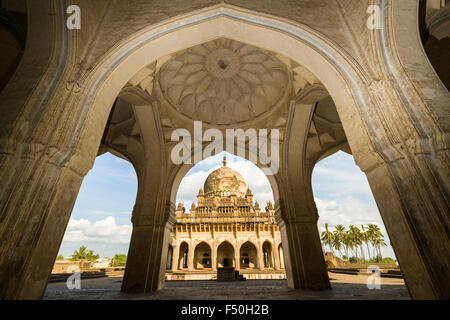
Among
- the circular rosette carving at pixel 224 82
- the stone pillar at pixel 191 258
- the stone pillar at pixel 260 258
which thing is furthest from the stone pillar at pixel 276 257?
the circular rosette carving at pixel 224 82

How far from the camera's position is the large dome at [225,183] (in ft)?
95.8

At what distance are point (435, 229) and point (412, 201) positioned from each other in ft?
1.05

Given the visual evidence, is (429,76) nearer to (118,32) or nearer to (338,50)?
(338,50)

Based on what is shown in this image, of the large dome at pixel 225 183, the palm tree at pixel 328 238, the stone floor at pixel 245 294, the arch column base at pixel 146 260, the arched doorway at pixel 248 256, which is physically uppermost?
the large dome at pixel 225 183

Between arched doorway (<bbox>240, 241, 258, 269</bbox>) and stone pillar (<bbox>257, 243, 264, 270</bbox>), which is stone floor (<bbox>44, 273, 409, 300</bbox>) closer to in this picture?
stone pillar (<bbox>257, 243, 264, 270</bbox>)

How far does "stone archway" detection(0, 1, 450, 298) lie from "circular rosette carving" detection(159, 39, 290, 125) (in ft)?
11.8

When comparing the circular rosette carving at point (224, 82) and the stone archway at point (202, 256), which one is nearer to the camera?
the circular rosette carving at point (224, 82)

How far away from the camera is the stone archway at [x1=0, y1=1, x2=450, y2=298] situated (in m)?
2.27

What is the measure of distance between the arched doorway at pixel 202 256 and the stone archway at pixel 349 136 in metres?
25.8

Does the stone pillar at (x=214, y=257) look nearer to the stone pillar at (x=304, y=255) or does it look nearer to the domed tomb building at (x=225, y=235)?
the domed tomb building at (x=225, y=235)

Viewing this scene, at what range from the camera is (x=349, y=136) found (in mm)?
3217

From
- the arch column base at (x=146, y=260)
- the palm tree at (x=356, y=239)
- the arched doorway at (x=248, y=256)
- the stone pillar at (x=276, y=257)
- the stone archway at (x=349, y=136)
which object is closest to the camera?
the stone archway at (x=349, y=136)

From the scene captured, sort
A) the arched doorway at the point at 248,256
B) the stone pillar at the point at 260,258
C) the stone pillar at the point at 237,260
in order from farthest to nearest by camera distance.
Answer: the arched doorway at the point at 248,256
the stone pillar at the point at 260,258
the stone pillar at the point at 237,260

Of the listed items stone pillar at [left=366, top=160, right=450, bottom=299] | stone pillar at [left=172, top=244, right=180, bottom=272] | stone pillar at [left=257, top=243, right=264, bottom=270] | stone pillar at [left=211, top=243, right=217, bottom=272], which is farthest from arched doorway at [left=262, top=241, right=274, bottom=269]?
stone pillar at [left=366, top=160, right=450, bottom=299]
